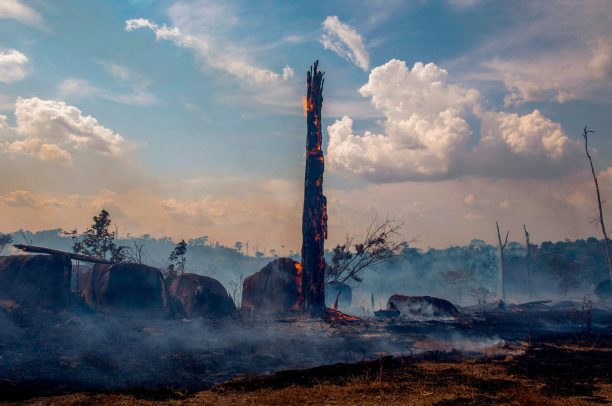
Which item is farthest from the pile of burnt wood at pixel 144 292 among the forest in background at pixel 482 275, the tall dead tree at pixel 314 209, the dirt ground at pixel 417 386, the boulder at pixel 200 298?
the forest in background at pixel 482 275

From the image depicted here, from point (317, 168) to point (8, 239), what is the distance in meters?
27.9

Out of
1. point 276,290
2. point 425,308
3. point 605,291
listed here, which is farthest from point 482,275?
point 276,290

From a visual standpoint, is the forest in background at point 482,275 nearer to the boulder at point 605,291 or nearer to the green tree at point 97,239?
the boulder at point 605,291

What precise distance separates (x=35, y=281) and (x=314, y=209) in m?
14.4

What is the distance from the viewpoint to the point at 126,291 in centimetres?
1859

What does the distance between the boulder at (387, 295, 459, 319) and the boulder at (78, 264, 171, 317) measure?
15201mm

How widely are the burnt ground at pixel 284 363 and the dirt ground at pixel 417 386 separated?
1.1 inches

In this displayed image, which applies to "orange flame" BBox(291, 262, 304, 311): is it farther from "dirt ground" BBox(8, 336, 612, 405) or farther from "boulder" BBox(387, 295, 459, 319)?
"dirt ground" BBox(8, 336, 612, 405)

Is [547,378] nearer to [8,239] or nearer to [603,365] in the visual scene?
[603,365]

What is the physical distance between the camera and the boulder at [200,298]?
21105mm

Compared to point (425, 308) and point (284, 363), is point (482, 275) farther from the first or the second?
point (284, 363)

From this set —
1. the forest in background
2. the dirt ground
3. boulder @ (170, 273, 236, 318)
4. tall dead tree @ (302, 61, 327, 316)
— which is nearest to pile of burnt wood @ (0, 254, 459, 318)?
boulder @ (170, 273, 236, 318)

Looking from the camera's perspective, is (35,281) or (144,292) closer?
(35,281)

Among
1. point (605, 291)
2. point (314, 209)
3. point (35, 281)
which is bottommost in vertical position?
point (605, 291)
